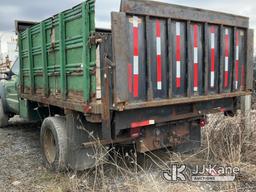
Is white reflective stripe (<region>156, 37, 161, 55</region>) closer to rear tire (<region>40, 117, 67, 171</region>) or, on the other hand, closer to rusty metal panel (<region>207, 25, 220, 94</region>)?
rusty metal panel (<region>207, 25, 220, 94</region>)

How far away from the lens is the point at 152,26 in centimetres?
427

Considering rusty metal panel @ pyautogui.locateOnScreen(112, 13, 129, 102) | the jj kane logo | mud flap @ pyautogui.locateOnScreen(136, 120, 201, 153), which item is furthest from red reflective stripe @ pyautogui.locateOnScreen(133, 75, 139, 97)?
the jj kane logo

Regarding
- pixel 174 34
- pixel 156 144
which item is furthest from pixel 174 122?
pixel 174 34

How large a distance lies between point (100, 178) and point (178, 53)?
2062 mm

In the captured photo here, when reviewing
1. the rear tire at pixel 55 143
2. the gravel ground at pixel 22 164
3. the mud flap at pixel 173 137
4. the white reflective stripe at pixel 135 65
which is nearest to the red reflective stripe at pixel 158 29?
the white reflective stripe at pixel 135 65

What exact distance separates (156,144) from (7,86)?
485 cm

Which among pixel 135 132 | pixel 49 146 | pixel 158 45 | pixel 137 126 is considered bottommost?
pixel 49 146

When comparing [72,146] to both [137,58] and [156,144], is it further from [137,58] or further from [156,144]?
[137,58]

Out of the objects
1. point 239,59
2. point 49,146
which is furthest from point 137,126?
point 239,59

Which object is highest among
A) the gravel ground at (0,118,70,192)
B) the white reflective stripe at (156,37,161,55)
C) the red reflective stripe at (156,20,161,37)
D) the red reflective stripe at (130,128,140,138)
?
the red reflective stripe at (156,20,161,37)

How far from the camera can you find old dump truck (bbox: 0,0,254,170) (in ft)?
13.3

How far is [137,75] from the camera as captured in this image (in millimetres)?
4164

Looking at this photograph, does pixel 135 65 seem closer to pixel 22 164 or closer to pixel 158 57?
pixel 158 57

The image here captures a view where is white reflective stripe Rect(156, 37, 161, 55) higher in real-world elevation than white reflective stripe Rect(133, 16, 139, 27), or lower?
lower
